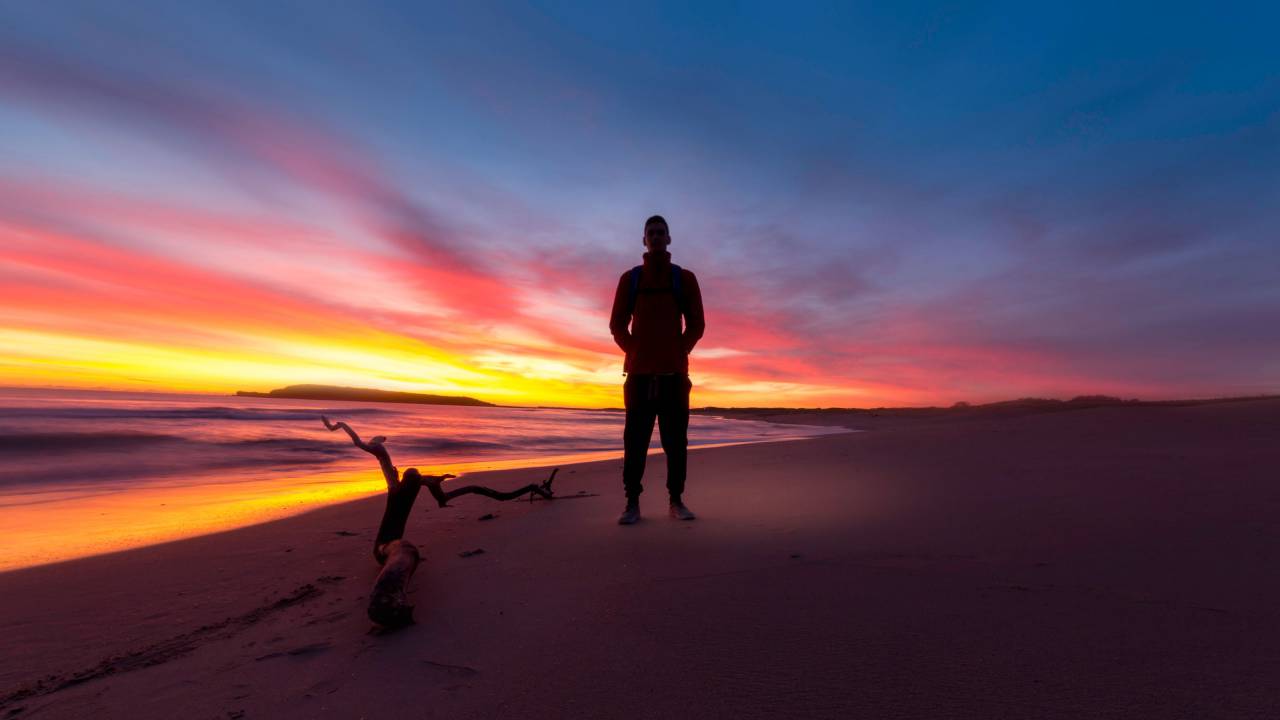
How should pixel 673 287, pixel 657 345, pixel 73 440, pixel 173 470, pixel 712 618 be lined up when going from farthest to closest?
pixel 73 440 → pixel 173 470 → pixel 673 287 → pixel 657 345 → pixel 712 618

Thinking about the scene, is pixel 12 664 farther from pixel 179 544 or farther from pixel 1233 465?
pixel 1233 465

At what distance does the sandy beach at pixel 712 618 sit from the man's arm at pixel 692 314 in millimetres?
1315

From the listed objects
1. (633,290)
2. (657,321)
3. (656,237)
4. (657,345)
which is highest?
(656,237)

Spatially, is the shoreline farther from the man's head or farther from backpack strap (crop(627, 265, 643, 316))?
the man's head

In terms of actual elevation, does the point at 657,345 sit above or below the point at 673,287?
below

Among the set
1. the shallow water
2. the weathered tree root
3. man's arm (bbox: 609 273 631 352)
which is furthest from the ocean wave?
man's arm (bbox: 609 273 631 352)

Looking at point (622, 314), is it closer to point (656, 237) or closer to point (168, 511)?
point (656, 237)

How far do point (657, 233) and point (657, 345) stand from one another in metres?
0.87

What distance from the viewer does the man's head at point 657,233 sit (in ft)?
14.4

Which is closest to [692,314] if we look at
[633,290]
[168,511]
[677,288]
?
[677,288]

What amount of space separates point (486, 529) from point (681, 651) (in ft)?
8.11

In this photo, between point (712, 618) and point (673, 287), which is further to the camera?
point (673, 287)

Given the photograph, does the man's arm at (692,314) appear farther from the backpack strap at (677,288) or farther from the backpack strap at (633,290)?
the backpack strap at (633,290)

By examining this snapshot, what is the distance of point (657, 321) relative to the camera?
171 inches
